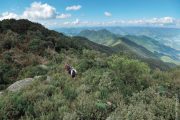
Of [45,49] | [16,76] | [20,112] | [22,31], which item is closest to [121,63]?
[16,76]

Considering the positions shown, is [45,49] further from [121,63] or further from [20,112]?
[20,112]

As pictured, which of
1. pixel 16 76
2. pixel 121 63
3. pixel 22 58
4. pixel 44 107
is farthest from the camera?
pixel 22 58

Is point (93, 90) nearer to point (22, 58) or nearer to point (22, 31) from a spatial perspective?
point (22, 58)

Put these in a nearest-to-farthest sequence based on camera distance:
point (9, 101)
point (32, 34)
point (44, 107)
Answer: point (44, 107)
point (9, 101)
point (32, 34)

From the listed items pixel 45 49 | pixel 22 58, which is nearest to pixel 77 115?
pixel 22 58

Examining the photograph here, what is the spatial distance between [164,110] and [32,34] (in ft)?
101

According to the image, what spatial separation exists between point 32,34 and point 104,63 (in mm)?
21296

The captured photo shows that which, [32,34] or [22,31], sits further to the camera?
[22,31]

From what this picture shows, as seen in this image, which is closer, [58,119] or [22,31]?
[58,119]

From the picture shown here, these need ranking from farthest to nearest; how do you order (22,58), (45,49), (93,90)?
1. (45,49)
2. (22,58)
3. (93,90)

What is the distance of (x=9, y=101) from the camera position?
24.6ft

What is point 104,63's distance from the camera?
16.1 m

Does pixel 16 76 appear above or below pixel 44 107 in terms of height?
below

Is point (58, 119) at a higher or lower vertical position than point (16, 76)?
higher
